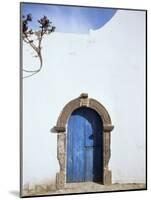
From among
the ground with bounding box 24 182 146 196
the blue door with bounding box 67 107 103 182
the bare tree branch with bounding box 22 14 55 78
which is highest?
the bare tree branch with bounding box 22 14 55 78

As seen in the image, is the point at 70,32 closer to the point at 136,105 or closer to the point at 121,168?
the point at 136,105

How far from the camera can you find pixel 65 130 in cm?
262

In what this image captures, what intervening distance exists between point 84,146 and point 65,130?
158 mm

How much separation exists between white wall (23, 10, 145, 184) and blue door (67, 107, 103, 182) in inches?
3.4

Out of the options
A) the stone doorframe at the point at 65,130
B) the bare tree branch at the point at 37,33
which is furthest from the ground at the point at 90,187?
the bare tree branch at the point at 37,33

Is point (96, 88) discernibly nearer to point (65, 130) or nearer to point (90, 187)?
point (65, 130)

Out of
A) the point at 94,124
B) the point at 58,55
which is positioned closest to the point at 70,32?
the point at 58,55

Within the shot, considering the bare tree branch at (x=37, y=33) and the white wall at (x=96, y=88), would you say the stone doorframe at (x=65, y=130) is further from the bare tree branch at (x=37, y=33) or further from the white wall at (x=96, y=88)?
the bare tree branch at (x=37, y=33)

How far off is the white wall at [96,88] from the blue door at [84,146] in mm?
86

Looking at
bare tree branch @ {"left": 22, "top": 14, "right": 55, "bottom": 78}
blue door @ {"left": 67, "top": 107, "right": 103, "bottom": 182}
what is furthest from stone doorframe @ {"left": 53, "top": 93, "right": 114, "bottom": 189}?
bare tree branch @ {"left": 22, "top": 14, "right": 55, "bottom": 78}

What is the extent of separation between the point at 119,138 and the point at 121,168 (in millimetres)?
184

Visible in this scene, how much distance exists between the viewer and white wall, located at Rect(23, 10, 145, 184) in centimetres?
256

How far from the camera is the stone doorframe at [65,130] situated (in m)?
2.61

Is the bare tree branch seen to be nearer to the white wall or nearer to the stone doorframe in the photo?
the white wall
